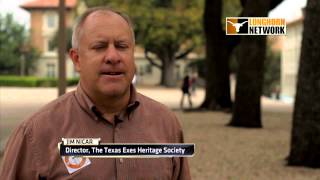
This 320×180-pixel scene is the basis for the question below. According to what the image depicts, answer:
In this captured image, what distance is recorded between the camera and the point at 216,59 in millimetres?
23500

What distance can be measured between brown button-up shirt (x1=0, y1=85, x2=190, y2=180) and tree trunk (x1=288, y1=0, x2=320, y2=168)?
7284mm

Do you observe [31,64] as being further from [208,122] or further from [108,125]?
[108,125]

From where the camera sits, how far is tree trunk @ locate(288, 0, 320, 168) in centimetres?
920

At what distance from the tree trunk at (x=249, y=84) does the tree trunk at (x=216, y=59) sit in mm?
6726

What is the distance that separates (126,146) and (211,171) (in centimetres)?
742

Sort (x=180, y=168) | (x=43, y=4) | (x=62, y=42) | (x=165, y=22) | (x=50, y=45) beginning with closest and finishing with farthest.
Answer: (x=180, y=168)
(x=62, y=42)
(x=165, y=22)
(x=50, y=45)
(x=43, y=4)

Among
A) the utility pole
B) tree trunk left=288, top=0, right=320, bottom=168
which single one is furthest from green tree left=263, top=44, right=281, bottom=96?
tree trunk left=288, top=0, right=320, bottom=168

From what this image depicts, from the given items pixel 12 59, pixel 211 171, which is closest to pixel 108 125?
pixel 211 171

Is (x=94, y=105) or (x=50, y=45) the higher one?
(x=94, y=105)

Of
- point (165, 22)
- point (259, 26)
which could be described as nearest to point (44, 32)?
point (165, 22)

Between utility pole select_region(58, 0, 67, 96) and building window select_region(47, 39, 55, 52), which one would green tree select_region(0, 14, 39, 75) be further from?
utility pole select_region(58, 0, 67, 96)

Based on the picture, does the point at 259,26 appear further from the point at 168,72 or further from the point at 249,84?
the point at 168,72

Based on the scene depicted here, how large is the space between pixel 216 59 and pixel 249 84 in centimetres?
721

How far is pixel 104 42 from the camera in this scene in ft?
6.97
